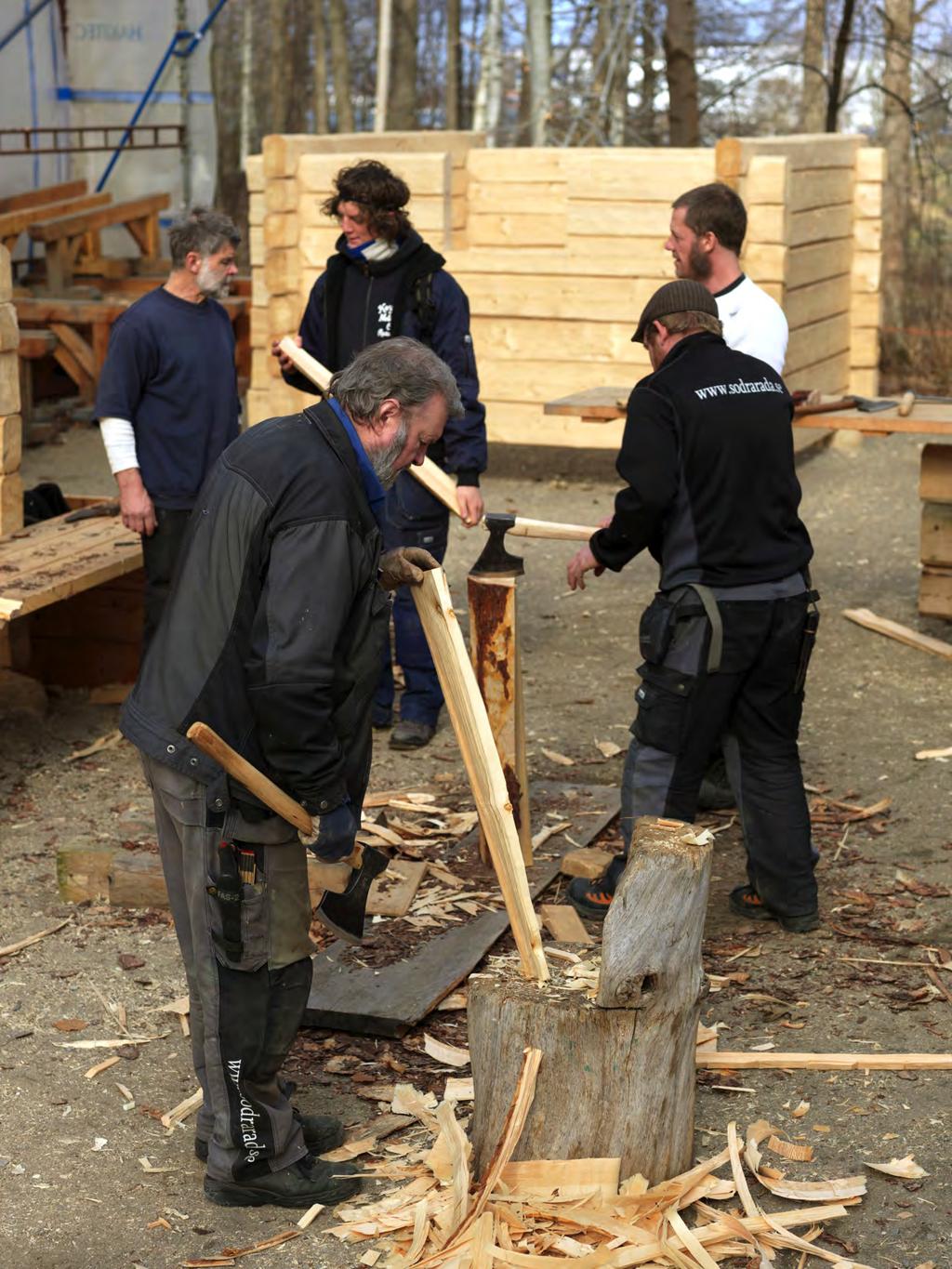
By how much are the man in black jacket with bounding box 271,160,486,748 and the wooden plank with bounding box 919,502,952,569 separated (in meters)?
2.91

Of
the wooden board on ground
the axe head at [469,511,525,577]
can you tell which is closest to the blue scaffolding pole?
the axe head at [469,511,525,577]

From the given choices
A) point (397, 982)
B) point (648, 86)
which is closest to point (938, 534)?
point (397, 982)

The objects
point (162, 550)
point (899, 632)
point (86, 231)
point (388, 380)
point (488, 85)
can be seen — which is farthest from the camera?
point (488, 85)

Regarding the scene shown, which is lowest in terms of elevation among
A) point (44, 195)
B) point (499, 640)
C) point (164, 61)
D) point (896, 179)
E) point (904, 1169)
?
point (904, 1169)

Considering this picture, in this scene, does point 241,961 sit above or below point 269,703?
below

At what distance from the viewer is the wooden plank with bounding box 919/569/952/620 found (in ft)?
27.9

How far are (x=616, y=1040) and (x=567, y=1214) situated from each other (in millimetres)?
401

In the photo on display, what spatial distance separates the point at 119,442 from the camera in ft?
20.3

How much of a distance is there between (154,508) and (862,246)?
8494 mm

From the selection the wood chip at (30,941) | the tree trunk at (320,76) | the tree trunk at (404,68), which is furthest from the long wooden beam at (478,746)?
the tree trunk at (320,76)

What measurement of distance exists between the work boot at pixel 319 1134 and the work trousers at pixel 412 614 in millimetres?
2679

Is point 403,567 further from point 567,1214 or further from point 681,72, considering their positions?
point 681,72

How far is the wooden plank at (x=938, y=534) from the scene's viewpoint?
27.5ft

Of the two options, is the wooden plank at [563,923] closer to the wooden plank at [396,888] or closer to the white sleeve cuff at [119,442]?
the wooden plank at [396,888]
